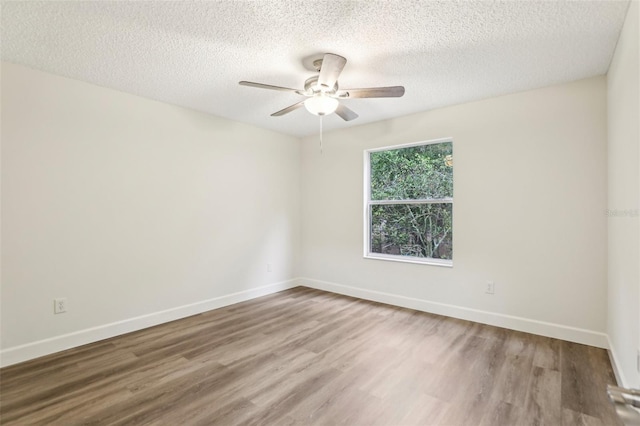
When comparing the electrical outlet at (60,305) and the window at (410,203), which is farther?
the window at (410,203)

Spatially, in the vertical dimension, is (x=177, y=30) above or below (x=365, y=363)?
above

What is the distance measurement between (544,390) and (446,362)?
0.64 meters

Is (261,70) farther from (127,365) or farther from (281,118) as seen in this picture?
(127,365)

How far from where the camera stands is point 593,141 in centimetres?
278

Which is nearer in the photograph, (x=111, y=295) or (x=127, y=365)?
(x=127, y=365)

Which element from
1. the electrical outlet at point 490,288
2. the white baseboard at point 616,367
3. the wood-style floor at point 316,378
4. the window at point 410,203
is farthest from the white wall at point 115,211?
the white baseboard at point 616,367

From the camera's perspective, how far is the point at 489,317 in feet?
10.9

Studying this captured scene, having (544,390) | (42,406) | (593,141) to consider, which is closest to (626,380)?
(544,390)

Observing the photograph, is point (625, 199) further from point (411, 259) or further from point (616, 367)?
point (411, 259)

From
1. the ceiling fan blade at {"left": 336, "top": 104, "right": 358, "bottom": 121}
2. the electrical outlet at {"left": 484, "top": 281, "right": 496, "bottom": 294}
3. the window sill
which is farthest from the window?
the ceiling fan blade at {"left": 336, "top": 104, "right": 358, "bottom": 121}

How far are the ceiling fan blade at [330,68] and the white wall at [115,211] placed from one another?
205 centimetres

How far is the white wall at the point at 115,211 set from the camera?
101 inches

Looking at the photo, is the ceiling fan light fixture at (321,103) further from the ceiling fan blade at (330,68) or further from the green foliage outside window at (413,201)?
the green foliage outside window at (413,201)

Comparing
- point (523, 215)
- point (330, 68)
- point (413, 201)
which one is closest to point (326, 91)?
point (330, 68)
